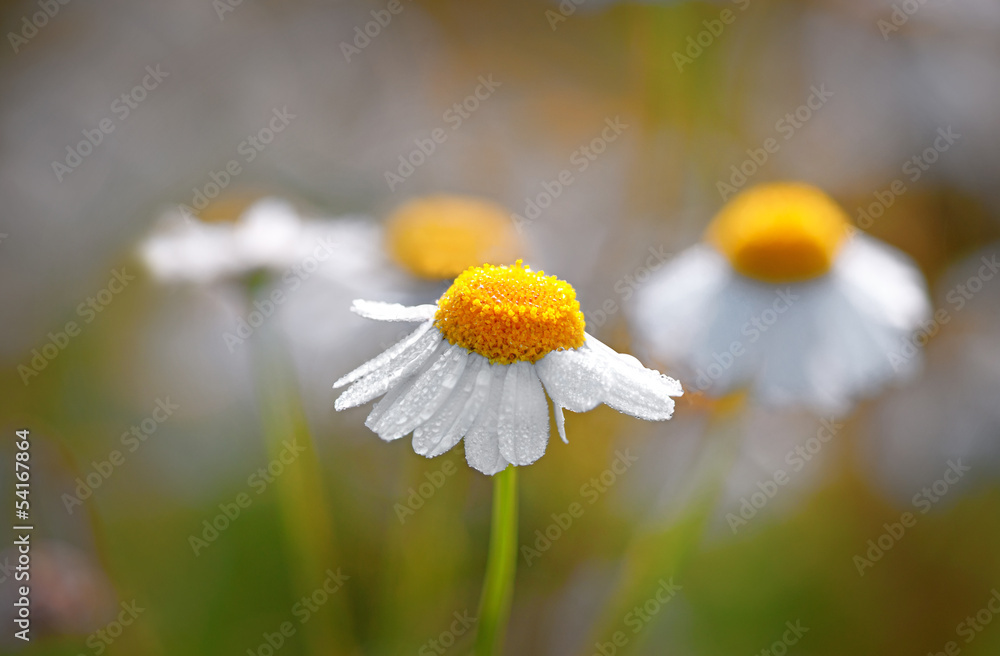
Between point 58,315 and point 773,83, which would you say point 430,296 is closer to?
point 58,315

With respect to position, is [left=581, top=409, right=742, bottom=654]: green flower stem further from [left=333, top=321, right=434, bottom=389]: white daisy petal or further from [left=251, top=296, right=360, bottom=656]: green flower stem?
[left=333, top=321, right=434, bottom=389]: white daisy petal

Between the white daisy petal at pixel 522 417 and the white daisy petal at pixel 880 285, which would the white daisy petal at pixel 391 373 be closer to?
the white daisy petal at pixel 522 417

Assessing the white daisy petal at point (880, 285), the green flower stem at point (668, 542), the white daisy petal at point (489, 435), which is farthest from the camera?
the white daisy petal at point (880, 285)

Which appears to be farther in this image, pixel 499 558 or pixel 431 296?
pixel 431 296

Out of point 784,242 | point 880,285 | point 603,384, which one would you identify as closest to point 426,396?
point 603,384

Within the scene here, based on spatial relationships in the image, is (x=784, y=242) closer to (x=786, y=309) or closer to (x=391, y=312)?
(x=786, y=309)

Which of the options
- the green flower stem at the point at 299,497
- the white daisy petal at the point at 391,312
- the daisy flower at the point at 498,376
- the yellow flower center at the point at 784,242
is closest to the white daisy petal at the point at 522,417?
the daisy flower at the point at 498,376

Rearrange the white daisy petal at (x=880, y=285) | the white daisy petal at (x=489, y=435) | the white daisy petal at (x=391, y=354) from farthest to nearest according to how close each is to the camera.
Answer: the white daisy petal at (x=880, y=285), the white daisy petal at (x=391, y=354), the white daisy petal at (x=489, y=435)
